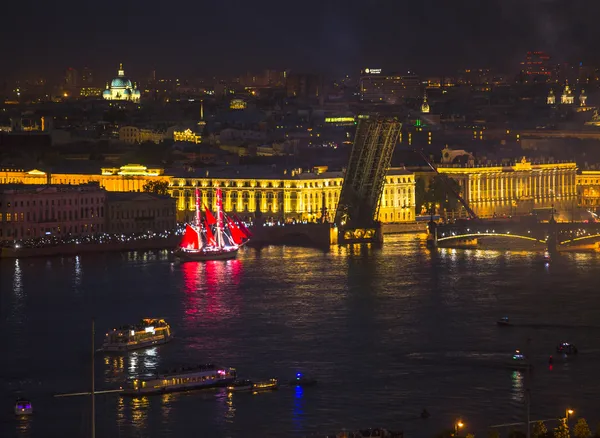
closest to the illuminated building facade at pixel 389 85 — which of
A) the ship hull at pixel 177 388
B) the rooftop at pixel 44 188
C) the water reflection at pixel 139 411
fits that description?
the rooftop at pixel 44 188

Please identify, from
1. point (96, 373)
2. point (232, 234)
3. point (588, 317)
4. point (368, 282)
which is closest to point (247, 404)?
point (96, 373)

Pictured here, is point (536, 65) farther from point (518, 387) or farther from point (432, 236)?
point (518, 387)

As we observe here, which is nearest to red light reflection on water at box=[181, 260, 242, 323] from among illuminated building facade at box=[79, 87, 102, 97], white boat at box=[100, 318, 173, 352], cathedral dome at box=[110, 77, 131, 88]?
white boat at box=[100, 318, 173, 352]

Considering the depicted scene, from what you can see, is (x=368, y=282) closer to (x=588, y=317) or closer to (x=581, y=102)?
(x=588, y=317)

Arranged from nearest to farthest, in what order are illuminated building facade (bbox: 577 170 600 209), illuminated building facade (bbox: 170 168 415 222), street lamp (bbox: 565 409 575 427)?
1. street lamp (bbox: 565 409 575 427)
2. illuminated building facade (bbox: 170 168 415 222)
3. illuminated building facade (bbox: 577 170 600 209)

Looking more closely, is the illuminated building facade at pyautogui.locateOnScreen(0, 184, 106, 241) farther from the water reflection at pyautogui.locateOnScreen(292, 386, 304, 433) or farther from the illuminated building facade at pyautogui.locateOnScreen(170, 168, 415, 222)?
the water reflection at pyautogui.locateOnScreen(292, 386, 304, 433)

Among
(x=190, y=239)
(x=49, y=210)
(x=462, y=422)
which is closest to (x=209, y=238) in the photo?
(x=190, y=239)

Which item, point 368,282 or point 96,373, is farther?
point 368,282
